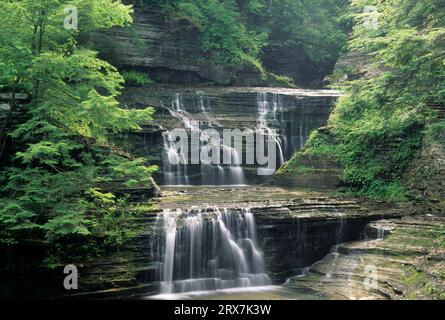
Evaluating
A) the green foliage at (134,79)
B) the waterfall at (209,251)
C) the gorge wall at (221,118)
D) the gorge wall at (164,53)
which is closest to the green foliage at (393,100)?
the gorge wall at (221,118)

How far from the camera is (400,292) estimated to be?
11.1 m

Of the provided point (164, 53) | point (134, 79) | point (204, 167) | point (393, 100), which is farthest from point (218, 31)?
point (393, 100)

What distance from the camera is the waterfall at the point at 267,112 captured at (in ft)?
74.0

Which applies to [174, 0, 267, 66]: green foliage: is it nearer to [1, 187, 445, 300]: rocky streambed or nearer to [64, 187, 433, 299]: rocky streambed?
[64, 187, 433, 299]: rocky streambed

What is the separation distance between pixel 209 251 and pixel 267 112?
11.1 m

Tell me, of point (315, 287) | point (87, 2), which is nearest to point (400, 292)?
point (315, 287)

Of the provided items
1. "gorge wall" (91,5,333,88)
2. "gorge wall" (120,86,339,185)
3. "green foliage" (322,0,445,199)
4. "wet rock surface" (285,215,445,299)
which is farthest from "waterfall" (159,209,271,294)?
"gorge wall" (91,5,333,88)

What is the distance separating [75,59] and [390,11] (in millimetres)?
9529

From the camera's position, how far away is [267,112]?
937 inches

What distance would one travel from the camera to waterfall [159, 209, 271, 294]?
13.7 m

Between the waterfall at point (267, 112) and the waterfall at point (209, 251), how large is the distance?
817 cm

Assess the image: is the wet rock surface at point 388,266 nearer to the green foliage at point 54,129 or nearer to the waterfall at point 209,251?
the waterfall at point 209,251

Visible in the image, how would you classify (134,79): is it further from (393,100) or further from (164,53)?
(393,100)

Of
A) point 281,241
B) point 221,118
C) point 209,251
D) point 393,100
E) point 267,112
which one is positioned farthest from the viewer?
point 267,112
